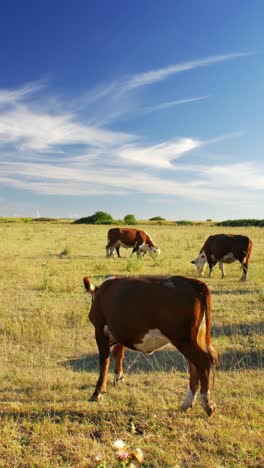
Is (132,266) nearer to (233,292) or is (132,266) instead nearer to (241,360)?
(233,292)

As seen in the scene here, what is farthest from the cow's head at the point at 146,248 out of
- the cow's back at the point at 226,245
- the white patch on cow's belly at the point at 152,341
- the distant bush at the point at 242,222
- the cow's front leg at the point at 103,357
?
the distant bush at the point at 242,222

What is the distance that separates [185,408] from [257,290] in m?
7.43

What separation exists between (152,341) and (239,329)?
3.72m

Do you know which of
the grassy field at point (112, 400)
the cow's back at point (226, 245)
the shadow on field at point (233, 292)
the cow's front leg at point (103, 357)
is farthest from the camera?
the cow's back at point (226, 245)

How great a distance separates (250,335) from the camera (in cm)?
741

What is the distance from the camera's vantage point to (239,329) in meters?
7.70

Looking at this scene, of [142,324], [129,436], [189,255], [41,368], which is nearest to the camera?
[129,436]

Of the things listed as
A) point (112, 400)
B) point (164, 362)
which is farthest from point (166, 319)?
point (164, 362)

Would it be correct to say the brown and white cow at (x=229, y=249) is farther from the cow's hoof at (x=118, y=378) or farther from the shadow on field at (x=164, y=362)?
the cow's hoof at (x=118, y=378)

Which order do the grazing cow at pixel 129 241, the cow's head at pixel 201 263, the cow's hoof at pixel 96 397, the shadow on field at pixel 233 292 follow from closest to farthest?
the cow's hoof at pixel 96 397 < the shadow on field at pixel 233 292 < the cow's head at pixel 201 263 < the grazing cow at pixel 129 241

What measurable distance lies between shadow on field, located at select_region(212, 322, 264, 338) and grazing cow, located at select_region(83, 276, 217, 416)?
3149mm

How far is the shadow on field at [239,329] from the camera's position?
7.49 m

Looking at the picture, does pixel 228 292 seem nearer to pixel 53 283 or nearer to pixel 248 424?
pixel 53 283

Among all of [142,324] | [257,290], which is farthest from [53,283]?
[142,324]
